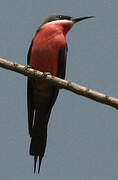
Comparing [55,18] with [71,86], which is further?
[55,18]

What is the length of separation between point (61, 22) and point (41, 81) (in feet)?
4.13

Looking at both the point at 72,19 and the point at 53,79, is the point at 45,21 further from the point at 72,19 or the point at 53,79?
the point at 53,79

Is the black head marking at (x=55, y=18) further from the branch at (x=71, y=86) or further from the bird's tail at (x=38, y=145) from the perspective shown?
the branch at (x=71, y=86)

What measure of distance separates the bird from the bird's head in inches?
1.3

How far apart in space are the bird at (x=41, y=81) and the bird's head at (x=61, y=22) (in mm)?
32

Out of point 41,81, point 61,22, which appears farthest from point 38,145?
point 61,22

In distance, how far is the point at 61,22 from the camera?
7.70 m

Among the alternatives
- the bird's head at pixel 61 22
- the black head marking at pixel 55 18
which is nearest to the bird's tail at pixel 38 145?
the bird's head at pixel 61 22

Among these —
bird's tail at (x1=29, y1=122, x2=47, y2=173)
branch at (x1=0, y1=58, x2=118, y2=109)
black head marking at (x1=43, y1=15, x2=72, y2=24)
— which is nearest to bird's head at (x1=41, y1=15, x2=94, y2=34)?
black head marking at (x1=43, y1=15, x2=72, y2=24)

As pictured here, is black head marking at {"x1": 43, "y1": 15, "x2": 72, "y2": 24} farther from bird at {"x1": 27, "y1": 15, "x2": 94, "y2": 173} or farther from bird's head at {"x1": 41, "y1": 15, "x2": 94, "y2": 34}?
bird at {"x1": 27, "y1": 15, "x2": 94, "y2": 173}

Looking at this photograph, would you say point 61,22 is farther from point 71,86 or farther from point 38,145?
point 71,86

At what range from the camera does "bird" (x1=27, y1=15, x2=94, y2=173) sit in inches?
275

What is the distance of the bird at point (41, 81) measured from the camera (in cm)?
697

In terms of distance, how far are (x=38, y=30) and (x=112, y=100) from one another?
11.4 ft
